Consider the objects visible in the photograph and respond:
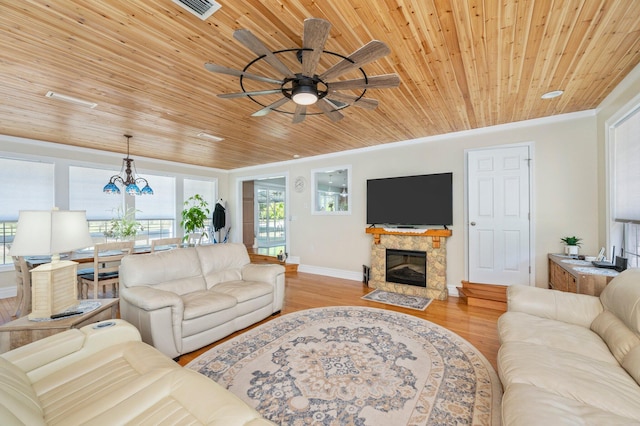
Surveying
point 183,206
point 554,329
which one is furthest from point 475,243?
point 183,206

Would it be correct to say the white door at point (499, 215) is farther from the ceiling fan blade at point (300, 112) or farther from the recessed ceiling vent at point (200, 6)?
the recessed ceiling vent at point (200, 6)

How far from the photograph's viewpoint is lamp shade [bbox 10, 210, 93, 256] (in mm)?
1785

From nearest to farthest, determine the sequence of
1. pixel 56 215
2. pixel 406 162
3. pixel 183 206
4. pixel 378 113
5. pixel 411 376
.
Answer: pixel 56 215 < pixel 411 376 < pixel 378 113 < pixel 406 162 < pixel 183 206

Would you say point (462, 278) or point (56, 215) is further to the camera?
point (462, 278)

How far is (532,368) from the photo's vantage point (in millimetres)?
1484

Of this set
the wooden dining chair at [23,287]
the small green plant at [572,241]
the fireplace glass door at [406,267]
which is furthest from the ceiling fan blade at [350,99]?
the wooden dining chair at [23,287]

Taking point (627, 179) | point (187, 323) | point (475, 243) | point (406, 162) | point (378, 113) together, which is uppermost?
point (378, 113)

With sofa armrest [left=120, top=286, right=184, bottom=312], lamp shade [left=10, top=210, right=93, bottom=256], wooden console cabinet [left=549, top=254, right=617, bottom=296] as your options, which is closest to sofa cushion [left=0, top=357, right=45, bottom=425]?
lamp shade [left=10, top=210, right=93, bottom=256]

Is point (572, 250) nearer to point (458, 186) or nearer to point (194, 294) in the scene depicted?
point (458, 186)

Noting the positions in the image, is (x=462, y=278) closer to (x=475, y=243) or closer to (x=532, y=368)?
(x=475, y=243)

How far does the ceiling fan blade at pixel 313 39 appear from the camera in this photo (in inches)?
54.7

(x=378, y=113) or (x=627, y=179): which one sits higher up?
(x=378, y=113)

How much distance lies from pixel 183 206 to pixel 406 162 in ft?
18.0

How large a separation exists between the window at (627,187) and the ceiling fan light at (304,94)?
304 centimetres
